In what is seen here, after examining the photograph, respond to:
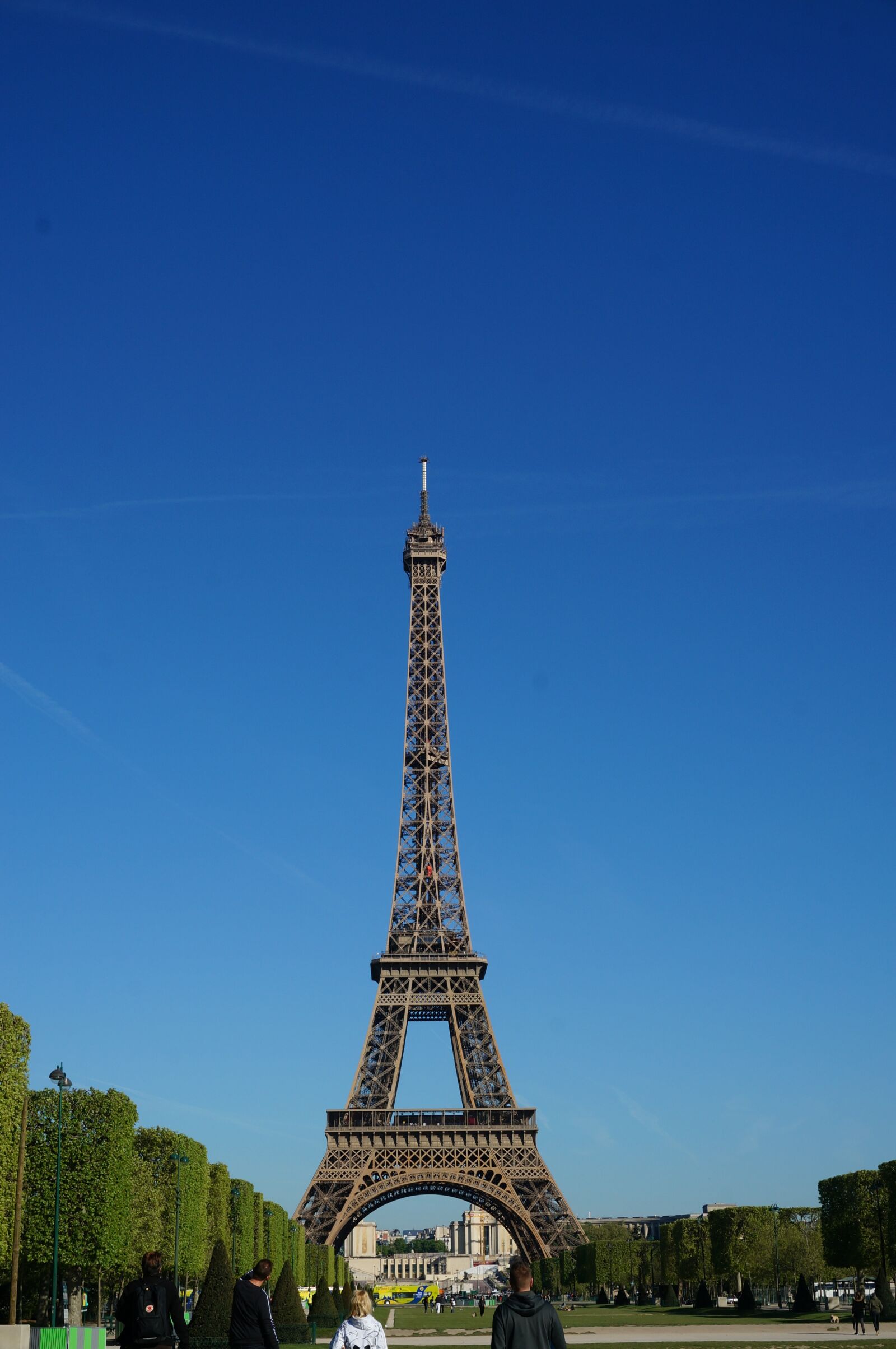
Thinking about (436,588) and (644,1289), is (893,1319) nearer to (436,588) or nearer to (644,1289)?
(644,1289)

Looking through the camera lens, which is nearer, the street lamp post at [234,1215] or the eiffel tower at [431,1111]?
the street lamp post at [234,1215]

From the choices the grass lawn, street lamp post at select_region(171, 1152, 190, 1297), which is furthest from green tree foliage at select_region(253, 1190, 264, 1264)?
street lamp post at select_region(171, 1152, 190, 1297)

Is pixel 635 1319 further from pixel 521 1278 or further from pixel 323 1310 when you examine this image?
pixel 521 1278

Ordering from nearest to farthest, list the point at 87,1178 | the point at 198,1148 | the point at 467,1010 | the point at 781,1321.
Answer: the point at 87,1178 → the point at 781,1321 → the point at 198,1148 → the point at 467,1010

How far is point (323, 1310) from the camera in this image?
60.4 metres

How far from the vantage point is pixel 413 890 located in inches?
3802

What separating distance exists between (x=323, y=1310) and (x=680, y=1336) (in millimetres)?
20058

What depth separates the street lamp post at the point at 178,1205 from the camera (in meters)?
53.9

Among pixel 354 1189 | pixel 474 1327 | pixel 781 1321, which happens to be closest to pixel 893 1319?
pixel 781 1321

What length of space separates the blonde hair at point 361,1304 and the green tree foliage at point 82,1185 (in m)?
38.8

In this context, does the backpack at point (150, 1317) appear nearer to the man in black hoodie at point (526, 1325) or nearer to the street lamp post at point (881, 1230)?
the man in black hoodie at point (526, 1325)

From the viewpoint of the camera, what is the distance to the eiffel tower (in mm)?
85500

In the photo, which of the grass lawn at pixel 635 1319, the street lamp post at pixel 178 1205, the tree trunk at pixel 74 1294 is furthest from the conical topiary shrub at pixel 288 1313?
the grass lawn at pixel 635 1319

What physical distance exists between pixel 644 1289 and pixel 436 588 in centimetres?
5212
